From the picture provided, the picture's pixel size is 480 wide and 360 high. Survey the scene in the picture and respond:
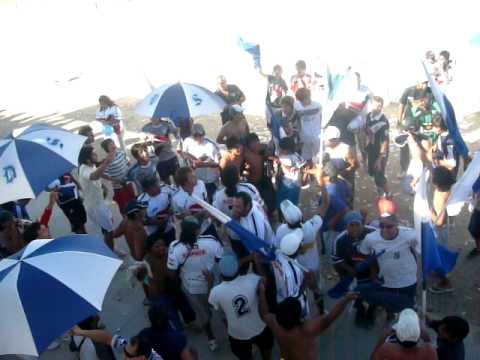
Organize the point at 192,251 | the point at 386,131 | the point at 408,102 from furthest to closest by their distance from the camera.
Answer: the point at 408,102 → the point at 386,131 → the point at 192,251

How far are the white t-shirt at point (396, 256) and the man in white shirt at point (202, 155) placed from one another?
2997mm

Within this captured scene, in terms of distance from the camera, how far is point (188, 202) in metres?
6.14

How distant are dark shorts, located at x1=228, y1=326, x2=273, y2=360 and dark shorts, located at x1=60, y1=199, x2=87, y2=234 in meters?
3.37

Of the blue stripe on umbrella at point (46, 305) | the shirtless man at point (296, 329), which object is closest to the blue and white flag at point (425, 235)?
the shirtless man at point (296, 329)

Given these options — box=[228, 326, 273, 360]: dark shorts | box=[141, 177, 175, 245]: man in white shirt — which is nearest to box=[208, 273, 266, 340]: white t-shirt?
box=[228, 326, 273, 360]: dark shorts

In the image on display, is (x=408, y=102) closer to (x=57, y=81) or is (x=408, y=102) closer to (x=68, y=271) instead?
(x=68, y=271)

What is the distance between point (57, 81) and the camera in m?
18.8

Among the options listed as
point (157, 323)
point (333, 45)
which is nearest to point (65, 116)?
point (333, 45)

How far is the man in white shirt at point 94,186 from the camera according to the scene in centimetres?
701

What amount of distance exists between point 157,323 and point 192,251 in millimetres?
1142

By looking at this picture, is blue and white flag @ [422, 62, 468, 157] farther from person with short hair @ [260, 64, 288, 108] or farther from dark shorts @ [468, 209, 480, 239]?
person with short hair @ [260, 64, 288, 108]

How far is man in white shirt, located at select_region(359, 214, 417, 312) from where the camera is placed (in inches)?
195

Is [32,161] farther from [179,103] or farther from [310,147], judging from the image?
[310,147]

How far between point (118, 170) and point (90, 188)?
506 millimetres
